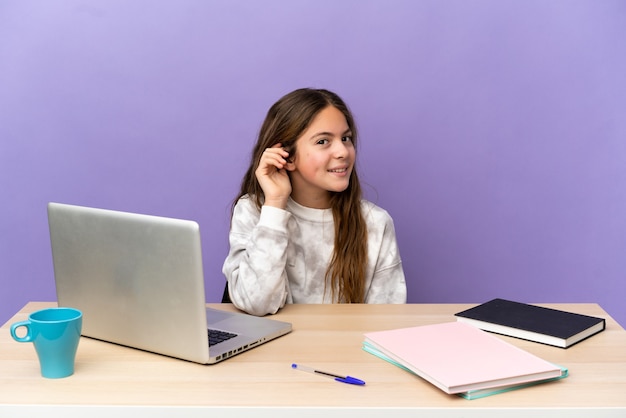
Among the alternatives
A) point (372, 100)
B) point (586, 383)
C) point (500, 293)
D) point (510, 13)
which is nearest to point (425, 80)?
point (372, 100)

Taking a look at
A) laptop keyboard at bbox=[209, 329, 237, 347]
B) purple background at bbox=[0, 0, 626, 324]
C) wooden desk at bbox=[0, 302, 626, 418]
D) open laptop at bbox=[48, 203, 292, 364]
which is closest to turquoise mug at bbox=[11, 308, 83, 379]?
wooden desk at bbox=[0, 302, 626, 418]

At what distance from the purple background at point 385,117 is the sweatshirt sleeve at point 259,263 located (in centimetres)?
88

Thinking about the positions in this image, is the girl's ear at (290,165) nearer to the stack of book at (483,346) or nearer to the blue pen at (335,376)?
the stack of book at (483,346)

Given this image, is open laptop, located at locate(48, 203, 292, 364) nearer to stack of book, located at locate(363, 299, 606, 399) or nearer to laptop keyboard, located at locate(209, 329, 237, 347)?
laptop keyboard, located at locate(209, 329, 237, 347)

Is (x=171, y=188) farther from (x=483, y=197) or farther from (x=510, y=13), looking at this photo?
(x=510, y=13)

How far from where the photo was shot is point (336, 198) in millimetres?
2133

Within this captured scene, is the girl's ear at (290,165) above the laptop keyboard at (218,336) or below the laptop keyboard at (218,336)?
above

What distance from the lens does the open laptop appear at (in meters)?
1.26

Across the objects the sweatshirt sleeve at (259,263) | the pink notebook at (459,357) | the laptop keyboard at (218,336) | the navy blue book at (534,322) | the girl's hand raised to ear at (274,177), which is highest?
the girl's hand raised to ear at (274,177)

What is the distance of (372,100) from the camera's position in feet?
8.87

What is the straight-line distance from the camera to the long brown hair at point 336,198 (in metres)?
2.03

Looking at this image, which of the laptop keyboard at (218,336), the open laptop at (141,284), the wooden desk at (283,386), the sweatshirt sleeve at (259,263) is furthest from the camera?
the sweatshirt sleeve at (259,263)

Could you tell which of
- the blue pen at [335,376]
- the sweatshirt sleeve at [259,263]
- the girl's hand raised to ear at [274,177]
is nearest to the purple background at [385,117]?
the girl's hand raised to ear at [274,177]

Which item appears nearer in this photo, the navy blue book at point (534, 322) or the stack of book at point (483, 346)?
the stack of book at point (483, 346)
